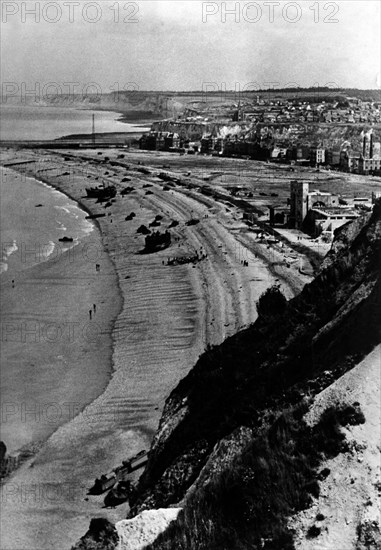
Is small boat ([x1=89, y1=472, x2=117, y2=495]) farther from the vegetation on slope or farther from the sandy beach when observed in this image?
the vegetation on slope

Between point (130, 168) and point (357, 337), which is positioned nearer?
point (357, 337)

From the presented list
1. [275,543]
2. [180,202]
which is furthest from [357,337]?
[180,202]

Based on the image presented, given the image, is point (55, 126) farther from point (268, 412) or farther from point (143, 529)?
point (143, 529)

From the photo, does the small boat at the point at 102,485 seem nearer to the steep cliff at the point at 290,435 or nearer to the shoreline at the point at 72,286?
the steep cliff at the point at 290,435

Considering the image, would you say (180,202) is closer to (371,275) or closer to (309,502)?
(371,275)

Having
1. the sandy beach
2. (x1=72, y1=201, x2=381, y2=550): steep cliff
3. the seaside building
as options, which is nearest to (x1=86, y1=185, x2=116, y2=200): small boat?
the sandy beach

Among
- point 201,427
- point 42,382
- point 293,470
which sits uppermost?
point 293,470
